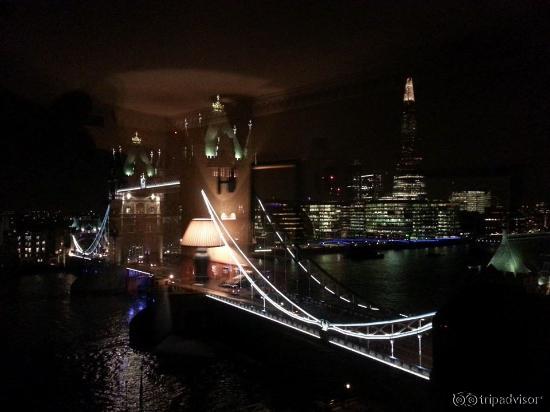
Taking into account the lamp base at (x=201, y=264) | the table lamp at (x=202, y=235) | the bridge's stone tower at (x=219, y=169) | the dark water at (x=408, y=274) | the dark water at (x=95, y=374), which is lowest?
the dark water at (x=95, y=374)

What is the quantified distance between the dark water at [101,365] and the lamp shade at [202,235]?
2071 mm

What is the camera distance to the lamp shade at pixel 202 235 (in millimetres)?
9242

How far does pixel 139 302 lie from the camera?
45.3 feet

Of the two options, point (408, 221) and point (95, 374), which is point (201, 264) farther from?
point (408, 221)

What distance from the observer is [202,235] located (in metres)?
9.27

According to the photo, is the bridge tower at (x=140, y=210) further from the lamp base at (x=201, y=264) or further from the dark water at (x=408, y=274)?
the dark water at (x=408, y=274)

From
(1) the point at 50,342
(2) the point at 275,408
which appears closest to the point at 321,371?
(2) the point at 275,408

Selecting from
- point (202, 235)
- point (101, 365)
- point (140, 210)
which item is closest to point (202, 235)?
point (202, 235)

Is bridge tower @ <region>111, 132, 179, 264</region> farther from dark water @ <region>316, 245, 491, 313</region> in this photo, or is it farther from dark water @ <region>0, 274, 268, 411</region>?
dark water @ <region>316, 245, 491, 313</region>

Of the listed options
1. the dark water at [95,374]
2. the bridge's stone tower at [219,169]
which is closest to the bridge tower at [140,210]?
the bridge's stone tower at [219,169]

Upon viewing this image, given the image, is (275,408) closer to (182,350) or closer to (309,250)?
(182,350)

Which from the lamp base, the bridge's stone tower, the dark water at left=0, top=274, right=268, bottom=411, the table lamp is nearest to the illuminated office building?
the bridge's stone tower

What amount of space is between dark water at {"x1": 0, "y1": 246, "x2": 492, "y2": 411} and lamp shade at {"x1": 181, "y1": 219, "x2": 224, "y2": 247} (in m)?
2.07

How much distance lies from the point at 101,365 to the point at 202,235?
273cm
